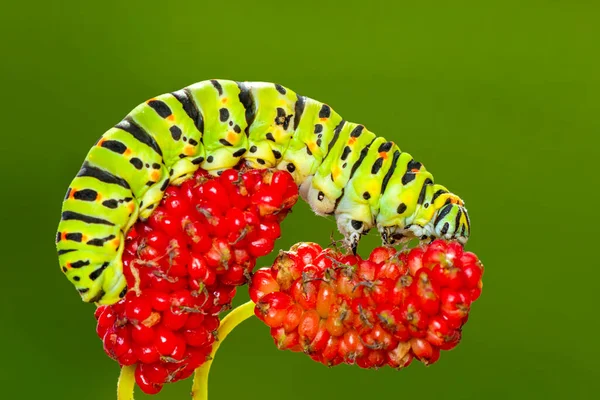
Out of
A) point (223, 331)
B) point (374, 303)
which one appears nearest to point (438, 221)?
point (374, 303)

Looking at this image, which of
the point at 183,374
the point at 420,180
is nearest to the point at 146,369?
the point at 183,374

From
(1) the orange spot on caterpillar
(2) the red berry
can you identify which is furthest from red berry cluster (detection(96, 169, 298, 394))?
(1) the orange spot on caterpillar

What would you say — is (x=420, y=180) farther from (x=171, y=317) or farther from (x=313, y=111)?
(x=171, y=317)

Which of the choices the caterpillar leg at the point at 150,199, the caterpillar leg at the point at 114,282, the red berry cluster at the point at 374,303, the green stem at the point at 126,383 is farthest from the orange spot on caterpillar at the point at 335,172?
the green stem at the point at 126,383

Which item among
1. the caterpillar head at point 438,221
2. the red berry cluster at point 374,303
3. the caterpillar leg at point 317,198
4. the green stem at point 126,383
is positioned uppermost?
the caterpillar head at point 438,221

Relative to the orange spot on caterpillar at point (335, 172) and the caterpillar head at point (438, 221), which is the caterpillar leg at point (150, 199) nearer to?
the orange spot on caterpillar at point (335, 172)

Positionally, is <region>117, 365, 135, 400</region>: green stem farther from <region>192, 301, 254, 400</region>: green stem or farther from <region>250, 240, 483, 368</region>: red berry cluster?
<region>250, 240, 483, 368</region>: red berry cluster
